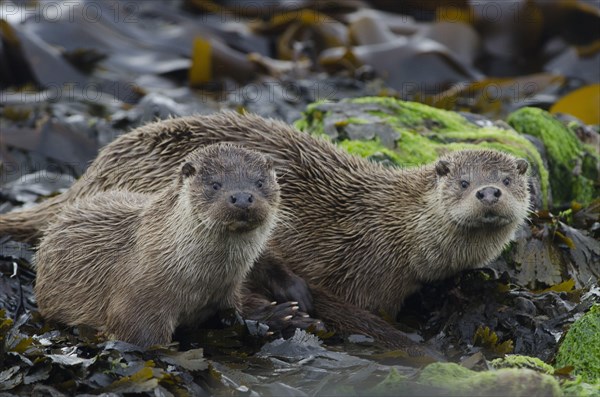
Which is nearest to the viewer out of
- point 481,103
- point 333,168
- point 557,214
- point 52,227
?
point 52,227

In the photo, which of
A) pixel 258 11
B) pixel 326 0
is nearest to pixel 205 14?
pixel 258 11

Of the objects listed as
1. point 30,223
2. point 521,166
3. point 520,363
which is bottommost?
point 30,223

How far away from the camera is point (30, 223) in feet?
21.4

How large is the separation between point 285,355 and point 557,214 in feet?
8.91

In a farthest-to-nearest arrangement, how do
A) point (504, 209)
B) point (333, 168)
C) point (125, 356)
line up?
point (333, 168) < point (504, 209) < point (125, 356)

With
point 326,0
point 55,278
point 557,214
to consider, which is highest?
point 326,0

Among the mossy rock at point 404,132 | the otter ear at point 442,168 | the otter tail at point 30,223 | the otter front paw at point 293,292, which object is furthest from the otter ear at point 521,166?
the otter tail at point 30,223

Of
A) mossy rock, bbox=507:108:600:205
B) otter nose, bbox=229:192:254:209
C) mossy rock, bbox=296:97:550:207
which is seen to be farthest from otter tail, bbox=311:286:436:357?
mossy rock, bbox=507:108:600:205

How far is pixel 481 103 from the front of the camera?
31.5 ft

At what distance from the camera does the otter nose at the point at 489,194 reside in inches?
213

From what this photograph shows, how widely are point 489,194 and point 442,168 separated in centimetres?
46

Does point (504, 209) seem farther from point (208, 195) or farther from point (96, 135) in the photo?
point (96, 135)

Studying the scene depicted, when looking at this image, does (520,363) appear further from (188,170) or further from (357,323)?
(188,170)

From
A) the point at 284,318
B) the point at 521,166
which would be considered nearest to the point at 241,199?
the point at 284,318
